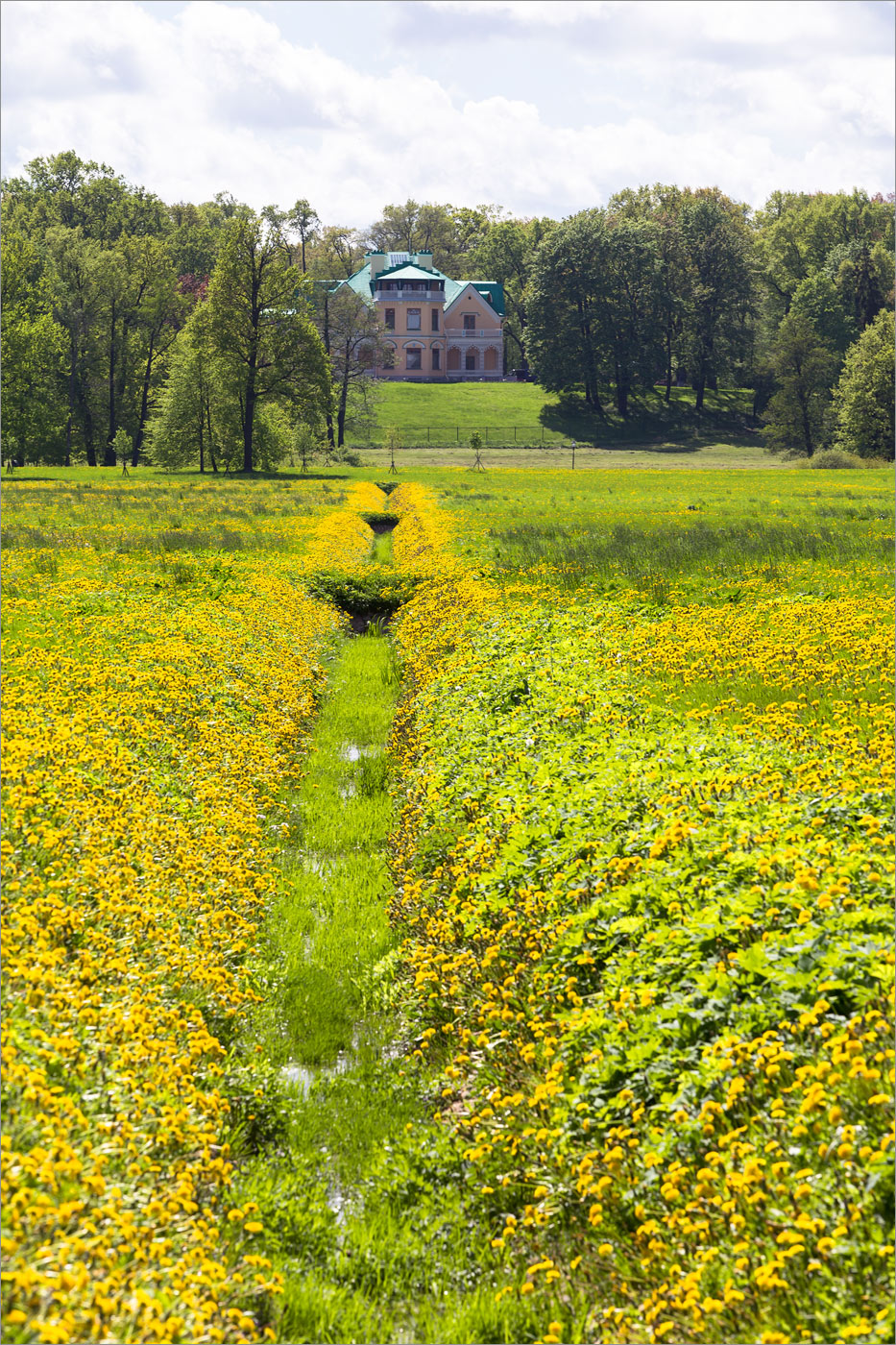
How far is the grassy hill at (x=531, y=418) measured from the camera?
9394 cm

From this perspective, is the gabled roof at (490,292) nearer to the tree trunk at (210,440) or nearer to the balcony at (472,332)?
the balcony at (472,332)

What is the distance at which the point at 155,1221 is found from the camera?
176 inches

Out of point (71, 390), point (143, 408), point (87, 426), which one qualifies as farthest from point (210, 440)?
point (143, 408)

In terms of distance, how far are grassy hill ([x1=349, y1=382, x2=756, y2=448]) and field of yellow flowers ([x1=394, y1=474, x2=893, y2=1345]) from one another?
83.3 metres

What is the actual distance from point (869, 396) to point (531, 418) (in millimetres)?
35029

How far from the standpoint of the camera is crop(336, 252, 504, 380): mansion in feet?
397

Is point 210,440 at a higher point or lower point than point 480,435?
lower

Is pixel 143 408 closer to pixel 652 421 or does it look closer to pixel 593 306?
pixel 593 306

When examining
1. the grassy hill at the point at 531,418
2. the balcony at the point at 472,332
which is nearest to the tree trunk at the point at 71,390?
the grassy hill at the point at 531,418

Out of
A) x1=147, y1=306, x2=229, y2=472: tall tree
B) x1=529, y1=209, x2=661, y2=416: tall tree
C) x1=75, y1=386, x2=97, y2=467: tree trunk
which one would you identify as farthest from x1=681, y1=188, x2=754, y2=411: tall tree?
x1=75, y1=386, x2=97, y2=467: tree trunk

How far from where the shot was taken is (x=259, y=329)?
64.8m

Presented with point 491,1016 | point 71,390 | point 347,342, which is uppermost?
point 347,342

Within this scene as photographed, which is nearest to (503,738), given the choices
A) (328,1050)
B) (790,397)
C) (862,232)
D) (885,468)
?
(328,1050)

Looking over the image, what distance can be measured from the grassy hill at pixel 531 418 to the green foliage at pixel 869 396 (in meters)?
20.2
